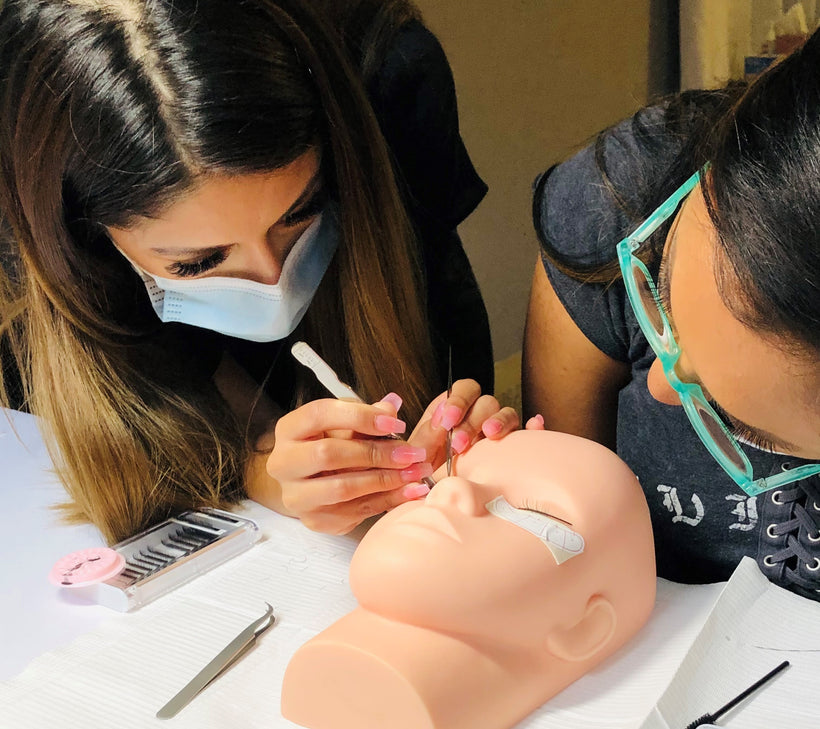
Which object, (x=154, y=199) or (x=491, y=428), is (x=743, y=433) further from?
(x=154, y=199)

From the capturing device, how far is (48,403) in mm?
1143

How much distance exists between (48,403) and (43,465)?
216 mm

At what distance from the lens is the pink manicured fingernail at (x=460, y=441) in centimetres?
97

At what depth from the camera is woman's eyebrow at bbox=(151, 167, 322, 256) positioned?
3.13 ft

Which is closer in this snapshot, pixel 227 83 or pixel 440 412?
pixel 227 83

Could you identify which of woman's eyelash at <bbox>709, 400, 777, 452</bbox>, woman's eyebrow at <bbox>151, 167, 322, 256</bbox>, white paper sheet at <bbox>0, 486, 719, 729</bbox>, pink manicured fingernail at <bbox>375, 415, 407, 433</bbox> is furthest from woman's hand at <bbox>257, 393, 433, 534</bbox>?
woman's eyelash at <bbox>709, 400, 777, 452</bbox>

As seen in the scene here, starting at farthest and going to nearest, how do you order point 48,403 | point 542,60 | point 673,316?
point 542,60, point 48,403, point 673,316

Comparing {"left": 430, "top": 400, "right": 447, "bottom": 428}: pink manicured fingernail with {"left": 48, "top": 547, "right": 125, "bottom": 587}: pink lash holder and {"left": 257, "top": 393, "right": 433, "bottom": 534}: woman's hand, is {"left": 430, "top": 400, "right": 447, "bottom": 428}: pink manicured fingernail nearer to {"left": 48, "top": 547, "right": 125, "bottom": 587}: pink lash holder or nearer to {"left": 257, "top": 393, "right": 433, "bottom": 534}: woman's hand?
{"left": 257, "top": 393, "right": 433, "bottom": 534}: woman's hand

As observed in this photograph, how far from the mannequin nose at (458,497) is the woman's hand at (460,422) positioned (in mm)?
145

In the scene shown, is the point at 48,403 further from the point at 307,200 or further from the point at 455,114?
the point at 455,114

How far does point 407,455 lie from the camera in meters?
0.93

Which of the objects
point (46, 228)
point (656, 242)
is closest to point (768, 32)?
point (656, 242)

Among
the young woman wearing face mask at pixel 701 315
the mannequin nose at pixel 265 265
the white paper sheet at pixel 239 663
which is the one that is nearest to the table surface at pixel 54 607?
the white paper sheet at pixel 239 663

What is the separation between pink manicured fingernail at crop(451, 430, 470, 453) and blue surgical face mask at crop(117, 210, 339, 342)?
0.28 m
